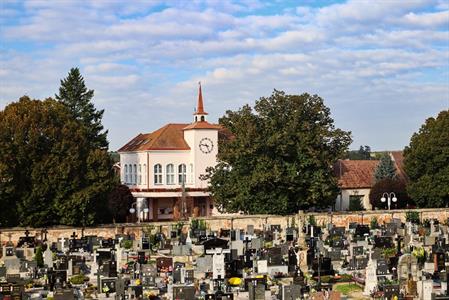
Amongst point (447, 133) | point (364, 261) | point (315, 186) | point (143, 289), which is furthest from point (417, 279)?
point (447, 133)

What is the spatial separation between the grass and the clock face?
3243 centimetres

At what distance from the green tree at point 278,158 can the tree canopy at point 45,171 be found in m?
8.78

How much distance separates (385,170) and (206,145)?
15.2 metres

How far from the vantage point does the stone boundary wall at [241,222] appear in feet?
141

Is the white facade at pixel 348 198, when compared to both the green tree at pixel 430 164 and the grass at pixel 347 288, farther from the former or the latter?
the grass at pixel 347 288

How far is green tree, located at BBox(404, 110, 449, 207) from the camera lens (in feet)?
174

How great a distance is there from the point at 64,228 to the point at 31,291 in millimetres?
16252

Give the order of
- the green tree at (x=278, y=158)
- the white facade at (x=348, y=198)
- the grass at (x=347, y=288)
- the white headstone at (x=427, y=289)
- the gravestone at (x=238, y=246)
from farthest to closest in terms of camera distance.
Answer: the white facade at (x=348, y=198) < the green tree at (x=278, y=158) < the gravestone at (x=238, y=246) < the grass at (x=347, y=288) < the white headstone at (x=427, y=289)

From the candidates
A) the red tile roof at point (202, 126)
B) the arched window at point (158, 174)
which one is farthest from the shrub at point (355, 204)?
the arched window at point (158, 174)

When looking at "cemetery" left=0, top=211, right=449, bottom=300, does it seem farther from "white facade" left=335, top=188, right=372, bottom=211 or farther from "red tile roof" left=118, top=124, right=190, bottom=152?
"white facade" left=335, top=188, right=372, bottom=211

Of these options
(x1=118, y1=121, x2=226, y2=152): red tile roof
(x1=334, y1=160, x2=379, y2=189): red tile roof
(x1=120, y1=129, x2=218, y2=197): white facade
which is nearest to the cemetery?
(x1=120, y1=129, x2=218, y2=197): white facade

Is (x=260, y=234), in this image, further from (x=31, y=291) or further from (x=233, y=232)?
(x=31, y=291)

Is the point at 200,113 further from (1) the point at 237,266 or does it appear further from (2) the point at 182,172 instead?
(1) the point at 237,266

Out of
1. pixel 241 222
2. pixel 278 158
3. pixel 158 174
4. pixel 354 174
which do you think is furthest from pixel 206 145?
pixel 354 174
